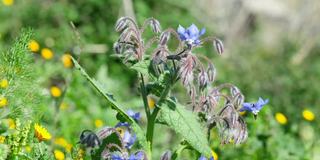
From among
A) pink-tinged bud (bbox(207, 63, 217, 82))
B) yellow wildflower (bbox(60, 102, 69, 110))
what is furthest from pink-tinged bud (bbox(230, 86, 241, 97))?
yellow wildflower (bbox(60, 102, 69, 110))

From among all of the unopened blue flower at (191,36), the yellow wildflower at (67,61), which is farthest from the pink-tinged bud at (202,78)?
the yellow wildflower at (67,61)

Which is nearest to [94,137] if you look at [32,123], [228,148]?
[32,123]

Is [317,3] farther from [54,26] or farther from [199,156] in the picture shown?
[199,156]

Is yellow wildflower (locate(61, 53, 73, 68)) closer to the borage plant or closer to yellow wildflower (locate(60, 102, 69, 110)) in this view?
yellow wildflower (locate(60, 102, 69, 110))

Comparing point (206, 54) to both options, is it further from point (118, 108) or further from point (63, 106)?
point (118, 108)

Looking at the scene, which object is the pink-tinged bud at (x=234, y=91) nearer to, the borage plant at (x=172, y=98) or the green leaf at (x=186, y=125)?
the borage plant at (x=172, y=98)

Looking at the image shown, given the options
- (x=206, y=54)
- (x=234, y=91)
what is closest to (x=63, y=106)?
(x=234, y=91)
